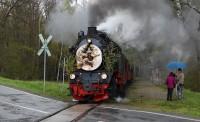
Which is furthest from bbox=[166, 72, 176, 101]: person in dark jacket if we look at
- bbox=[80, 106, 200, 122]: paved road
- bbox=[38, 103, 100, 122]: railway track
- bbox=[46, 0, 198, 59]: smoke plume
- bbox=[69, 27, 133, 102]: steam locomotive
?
bbox=[38, 103, 100, 122]: railway track

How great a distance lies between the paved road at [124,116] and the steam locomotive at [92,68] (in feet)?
8.47

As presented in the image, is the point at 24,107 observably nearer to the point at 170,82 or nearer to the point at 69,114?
the point at 69,114

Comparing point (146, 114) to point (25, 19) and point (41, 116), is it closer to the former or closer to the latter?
point (41, 116)

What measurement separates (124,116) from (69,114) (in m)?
2.05

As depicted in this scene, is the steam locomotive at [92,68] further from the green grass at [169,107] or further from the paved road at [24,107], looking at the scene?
the green grass at [169,107]

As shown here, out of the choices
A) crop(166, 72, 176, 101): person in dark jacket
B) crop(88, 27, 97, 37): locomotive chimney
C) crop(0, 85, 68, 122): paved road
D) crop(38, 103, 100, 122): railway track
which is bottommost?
crop(38, 103, 100, 122): railway track

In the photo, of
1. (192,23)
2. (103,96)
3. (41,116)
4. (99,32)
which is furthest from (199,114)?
(192,23)

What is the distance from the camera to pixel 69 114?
18.1 metres

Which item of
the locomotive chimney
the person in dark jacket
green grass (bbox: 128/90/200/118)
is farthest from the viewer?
the person in dark jacket

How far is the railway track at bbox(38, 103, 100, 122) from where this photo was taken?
16411 mm

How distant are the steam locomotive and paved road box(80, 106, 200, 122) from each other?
258 centimetres

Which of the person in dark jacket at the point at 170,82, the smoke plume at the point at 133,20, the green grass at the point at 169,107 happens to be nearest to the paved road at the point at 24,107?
the green grass at the point at 169,107

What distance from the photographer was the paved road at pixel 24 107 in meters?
16.3

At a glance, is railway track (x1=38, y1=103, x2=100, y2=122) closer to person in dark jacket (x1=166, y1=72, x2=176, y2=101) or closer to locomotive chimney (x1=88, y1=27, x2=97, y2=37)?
locomotive chimney (x1=88, y1=27, x2=97, y2=37)
